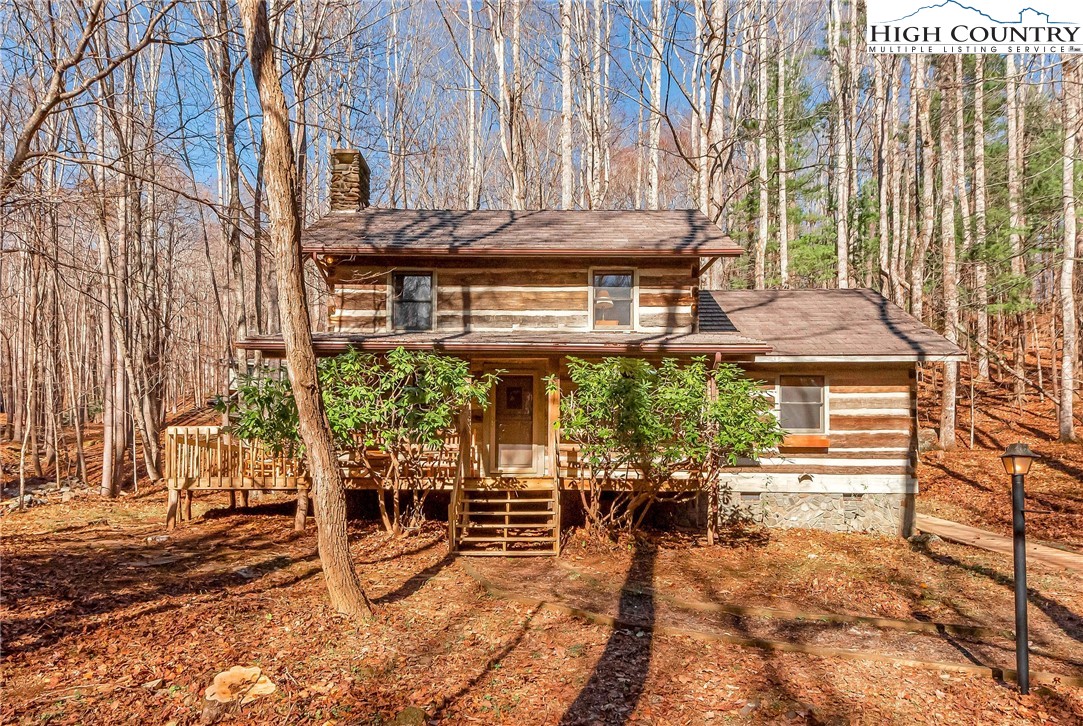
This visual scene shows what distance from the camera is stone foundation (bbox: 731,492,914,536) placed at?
444 inches

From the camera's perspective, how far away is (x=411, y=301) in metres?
11.7

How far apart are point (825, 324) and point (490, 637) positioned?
9747 millimetres

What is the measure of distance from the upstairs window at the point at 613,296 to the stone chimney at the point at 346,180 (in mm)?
6321

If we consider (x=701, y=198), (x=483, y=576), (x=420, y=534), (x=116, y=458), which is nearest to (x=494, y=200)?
→ (x=701, y=198)

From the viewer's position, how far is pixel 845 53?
21.4 meters

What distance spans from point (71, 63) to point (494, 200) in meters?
25.5

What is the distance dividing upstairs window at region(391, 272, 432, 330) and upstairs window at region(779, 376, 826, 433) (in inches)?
293

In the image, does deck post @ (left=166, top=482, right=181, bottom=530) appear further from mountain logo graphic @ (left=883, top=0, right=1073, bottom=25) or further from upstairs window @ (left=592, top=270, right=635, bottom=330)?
mountain logo graphic @ (left=883, top=0, right=1073, bottom=25)

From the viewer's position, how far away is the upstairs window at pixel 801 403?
11438mm

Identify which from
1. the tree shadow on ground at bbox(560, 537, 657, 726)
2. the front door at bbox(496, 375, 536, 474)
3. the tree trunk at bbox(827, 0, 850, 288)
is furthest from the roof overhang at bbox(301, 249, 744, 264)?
the tree trunk at bbox(827, 0, 850, 288)

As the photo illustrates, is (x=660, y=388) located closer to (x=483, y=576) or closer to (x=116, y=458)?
(x=483, y=576)

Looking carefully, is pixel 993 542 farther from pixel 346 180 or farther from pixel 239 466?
pixel 346 180

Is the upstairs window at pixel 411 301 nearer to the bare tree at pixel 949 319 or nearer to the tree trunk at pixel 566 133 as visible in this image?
the tree trunk at pixel 566 133

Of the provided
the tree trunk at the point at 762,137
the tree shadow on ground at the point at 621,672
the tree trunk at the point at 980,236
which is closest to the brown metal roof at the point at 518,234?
the tree shadow on ground at the point at 621,672
